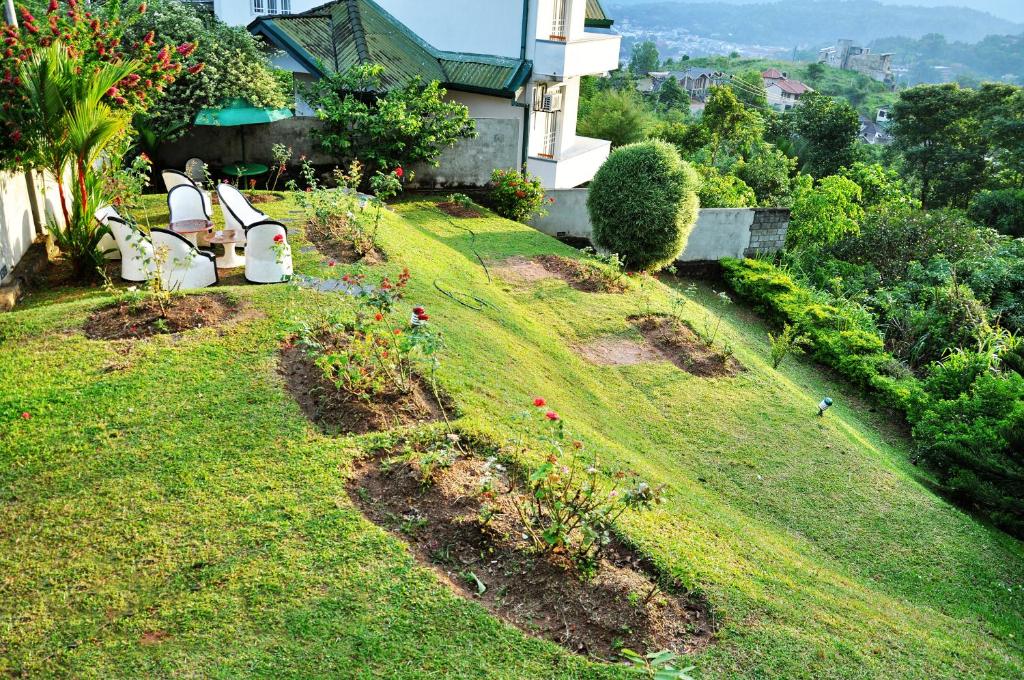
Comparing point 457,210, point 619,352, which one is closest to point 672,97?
point 457,210

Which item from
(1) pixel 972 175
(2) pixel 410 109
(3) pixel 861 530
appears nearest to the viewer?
(3) pixel 861 530

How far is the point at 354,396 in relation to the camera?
5.79 metres

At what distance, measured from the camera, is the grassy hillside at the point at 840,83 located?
90062mm

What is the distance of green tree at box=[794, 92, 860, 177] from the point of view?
109 feet

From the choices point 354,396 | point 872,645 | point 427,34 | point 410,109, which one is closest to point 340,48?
point 427,34

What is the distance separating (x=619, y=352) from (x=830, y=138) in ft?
96.2

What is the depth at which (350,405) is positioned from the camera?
572 cm

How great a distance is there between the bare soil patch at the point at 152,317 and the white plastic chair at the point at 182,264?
46 cm

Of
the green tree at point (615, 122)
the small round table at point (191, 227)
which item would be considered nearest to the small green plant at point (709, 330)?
the small round table at point (191, 227)

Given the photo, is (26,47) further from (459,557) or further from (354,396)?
(459,557)

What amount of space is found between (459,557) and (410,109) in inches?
439

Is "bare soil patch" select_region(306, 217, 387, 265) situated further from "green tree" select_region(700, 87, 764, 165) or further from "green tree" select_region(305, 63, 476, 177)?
"green tree" select_region(700, 87, 764, 165)

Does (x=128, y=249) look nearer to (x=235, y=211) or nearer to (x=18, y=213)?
(x=18, y=213)

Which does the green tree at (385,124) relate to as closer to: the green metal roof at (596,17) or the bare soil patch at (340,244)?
the bare soil patch at (340,244)
